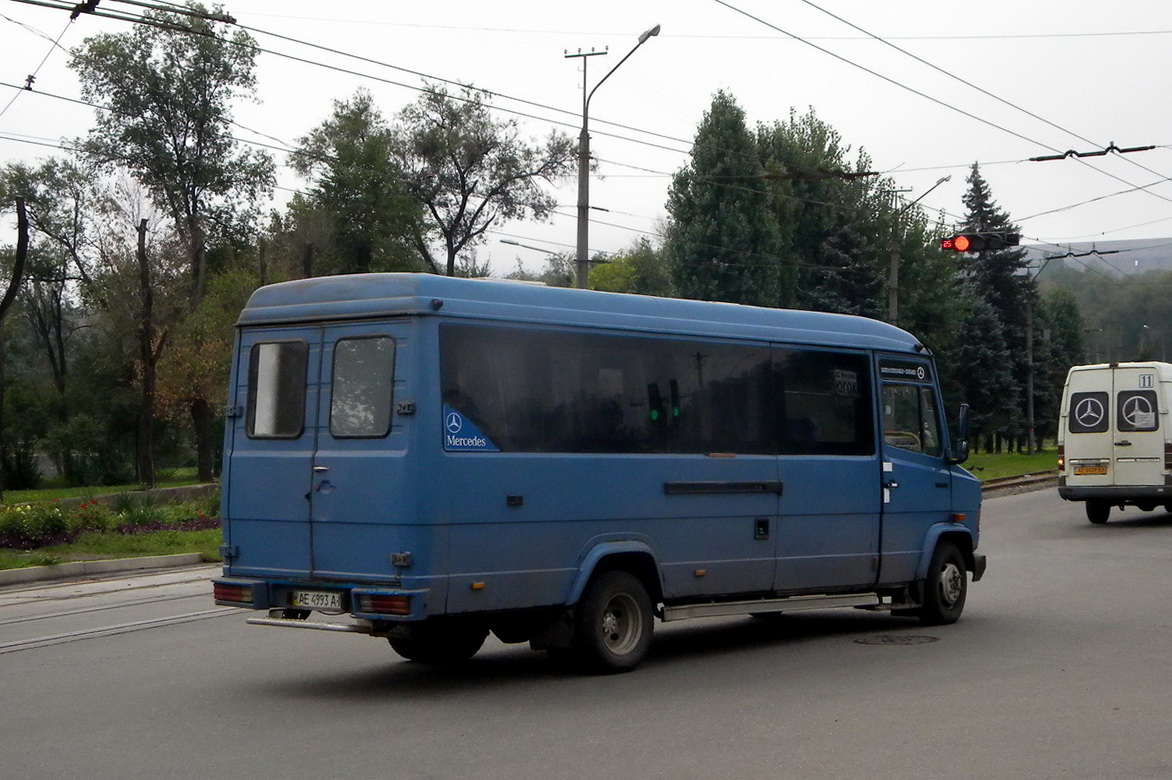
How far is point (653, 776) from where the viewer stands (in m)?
6.65

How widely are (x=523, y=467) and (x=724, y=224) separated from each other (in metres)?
49.8

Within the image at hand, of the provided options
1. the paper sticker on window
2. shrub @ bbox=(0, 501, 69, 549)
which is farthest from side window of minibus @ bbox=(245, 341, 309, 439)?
shrub @ bbox=(0, 501, 69, 549)

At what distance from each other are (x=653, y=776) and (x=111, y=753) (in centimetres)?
284

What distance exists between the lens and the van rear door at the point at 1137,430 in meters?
24.7

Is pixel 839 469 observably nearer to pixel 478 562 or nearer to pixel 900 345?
pixel 900 345

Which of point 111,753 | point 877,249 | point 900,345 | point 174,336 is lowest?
point 111,753

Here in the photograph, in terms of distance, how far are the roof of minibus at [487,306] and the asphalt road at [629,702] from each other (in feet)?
8.17

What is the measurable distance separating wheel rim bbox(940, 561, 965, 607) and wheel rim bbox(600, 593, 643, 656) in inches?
154

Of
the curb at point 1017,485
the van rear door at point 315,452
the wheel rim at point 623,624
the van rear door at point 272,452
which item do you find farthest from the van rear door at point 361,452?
the curb at point 1017,485

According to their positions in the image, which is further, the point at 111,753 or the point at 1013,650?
the point at 1013,650

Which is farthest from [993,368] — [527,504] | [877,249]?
[527,504]

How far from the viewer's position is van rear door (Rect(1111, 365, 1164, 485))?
24719 mm

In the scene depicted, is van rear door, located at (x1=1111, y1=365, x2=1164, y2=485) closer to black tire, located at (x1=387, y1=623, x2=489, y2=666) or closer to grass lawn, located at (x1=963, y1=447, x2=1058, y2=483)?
grass lawn, located at (x1=963, y1=447, x2=1058, y2=483)

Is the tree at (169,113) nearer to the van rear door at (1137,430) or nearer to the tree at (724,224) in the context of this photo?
the tree at (724,224)
